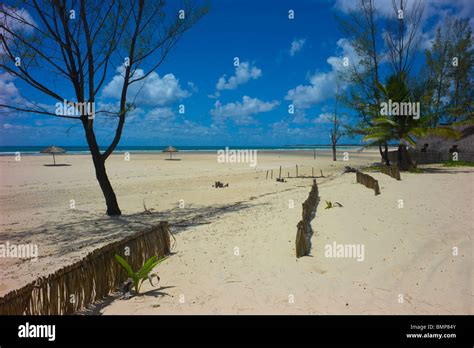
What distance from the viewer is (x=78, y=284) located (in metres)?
4.10

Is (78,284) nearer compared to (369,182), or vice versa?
(78,284)

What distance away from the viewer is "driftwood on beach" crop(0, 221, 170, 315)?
3.52m

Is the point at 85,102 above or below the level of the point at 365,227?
above

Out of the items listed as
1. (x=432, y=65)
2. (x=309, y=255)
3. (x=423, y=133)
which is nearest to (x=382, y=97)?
(x=423, y=133)

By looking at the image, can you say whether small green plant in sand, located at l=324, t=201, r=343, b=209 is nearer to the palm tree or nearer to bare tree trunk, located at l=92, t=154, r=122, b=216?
bare tree trunk, located at l=92, t=154, r=122, b=216

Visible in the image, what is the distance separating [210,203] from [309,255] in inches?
292

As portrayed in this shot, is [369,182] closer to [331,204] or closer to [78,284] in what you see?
[331,204]

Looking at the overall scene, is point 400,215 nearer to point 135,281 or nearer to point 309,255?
point 309,255

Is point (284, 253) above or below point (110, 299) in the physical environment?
above

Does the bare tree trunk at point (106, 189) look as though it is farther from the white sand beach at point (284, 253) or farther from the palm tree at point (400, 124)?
the palm tree at point (400, 124)

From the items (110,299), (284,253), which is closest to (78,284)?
(110,299)

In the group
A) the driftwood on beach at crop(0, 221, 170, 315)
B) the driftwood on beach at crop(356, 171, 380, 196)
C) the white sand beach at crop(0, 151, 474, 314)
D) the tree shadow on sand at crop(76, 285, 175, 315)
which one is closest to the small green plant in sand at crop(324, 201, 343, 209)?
the white sand beach at crop(0, 151, 474, 314)
